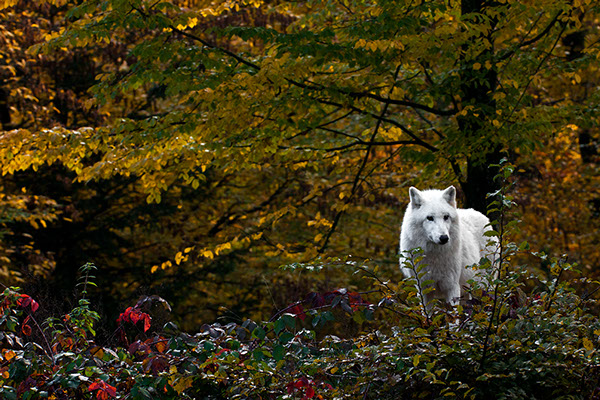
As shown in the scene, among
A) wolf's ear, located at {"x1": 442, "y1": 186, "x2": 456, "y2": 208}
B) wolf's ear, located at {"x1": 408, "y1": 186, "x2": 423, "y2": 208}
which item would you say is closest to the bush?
wolf's ear, located at {"x1": 408, "y1": 186, "x2": 423, "y2": 208}

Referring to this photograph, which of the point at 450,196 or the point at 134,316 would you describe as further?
the point at 450,196

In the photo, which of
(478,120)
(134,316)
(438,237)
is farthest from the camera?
(478,120)

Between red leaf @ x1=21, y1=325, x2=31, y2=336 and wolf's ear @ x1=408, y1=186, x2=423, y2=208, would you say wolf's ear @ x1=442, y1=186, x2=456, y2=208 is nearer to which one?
wolf's ear @ x1=408, y1=186, x2=423, y2=208

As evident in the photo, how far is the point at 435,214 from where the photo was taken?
6.81 metres

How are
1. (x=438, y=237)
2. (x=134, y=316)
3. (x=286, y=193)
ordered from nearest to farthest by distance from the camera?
(x=134, y=316)
(x=438, y=237)
(x=286, y=193)

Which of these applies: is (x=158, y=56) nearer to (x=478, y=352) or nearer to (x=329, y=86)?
(x=329, y=86)

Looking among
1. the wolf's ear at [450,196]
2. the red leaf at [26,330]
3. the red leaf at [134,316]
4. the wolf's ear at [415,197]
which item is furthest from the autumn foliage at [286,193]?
the wolf's ear at [415,197]

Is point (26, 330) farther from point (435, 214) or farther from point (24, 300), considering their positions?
point (435, 214)

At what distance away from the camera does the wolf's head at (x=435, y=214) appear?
6688 millimetres

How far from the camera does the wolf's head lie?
669 centimetres

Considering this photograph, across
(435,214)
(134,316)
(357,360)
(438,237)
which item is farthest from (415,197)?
(134,316)

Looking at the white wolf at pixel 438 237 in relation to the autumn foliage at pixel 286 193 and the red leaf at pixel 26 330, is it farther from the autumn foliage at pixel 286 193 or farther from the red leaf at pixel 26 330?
the red leaf at pixel 26 330

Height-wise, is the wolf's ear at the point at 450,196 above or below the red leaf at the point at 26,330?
above

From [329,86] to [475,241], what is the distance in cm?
258
